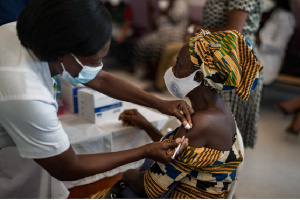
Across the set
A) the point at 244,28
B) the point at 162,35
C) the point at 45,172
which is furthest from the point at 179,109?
the point at 162,35

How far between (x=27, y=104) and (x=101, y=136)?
29.0 inches

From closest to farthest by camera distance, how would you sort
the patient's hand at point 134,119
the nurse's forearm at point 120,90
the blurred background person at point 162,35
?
the nurse's forearm at point 120,90 → the patient's hand at point 134,119 → the blurred background person at point 162,35

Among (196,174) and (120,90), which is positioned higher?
(120,90)

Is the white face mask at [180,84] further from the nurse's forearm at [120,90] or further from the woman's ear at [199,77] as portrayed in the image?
the nurse's forearm at [120,90]

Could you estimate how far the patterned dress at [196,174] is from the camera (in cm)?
126

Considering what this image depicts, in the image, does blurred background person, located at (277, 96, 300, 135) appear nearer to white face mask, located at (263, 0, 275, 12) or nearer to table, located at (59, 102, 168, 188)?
white face mask, located at (263, 0, 275, 12)

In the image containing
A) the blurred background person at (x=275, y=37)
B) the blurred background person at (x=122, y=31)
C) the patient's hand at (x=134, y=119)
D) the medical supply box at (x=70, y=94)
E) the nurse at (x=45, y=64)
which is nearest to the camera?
the nurse at (x=45, y=64)

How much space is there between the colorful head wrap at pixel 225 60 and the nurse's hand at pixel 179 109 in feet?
0.45

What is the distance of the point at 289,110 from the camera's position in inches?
144

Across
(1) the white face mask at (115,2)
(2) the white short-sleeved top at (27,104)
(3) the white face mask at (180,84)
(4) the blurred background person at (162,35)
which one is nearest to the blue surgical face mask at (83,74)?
(2) the white short-sleeved top at (27,104)

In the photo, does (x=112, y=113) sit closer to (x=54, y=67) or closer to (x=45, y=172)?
(x=45, y=172)

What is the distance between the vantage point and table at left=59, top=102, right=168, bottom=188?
5.36 ft

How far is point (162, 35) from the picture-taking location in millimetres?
5039

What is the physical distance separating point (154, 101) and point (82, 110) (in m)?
0.49
